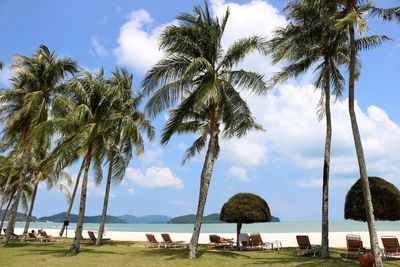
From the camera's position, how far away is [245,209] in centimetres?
1989

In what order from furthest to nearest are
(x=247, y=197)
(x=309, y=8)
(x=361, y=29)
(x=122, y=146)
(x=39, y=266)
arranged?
(x=122, y=146)
(x=247, y=197)
(x=309, y=8)
(x=39, y=266)
(x=361, y=29)

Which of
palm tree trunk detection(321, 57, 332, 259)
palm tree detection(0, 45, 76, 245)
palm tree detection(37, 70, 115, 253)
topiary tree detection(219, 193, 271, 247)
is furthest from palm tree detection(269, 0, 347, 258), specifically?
palm tree detection(0, 45, 76, 245)

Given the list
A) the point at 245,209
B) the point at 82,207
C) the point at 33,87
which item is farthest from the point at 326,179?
the point at 33,87

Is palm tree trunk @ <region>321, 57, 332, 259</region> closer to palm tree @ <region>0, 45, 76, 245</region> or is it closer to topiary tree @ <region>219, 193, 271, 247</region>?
topiary tree @ <region>219, 193, 271, 247</region>

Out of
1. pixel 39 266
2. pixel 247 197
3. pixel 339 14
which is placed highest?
pixel 339 14

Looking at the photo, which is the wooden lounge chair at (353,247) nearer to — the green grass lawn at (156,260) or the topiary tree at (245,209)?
the green grass lawn at (156,260)

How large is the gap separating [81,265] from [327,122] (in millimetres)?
10975

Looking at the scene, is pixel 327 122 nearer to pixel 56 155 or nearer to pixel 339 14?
pixel 339 14

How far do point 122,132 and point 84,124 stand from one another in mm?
4043

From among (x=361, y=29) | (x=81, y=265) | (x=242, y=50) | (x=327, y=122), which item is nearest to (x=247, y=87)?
(x=242, y=50)

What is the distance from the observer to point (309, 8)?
15.0 meters

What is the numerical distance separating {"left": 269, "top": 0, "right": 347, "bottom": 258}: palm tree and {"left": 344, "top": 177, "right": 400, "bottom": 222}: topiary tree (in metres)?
1.88

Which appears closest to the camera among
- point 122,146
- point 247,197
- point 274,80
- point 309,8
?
point 309,8

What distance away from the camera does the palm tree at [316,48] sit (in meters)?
14.6
